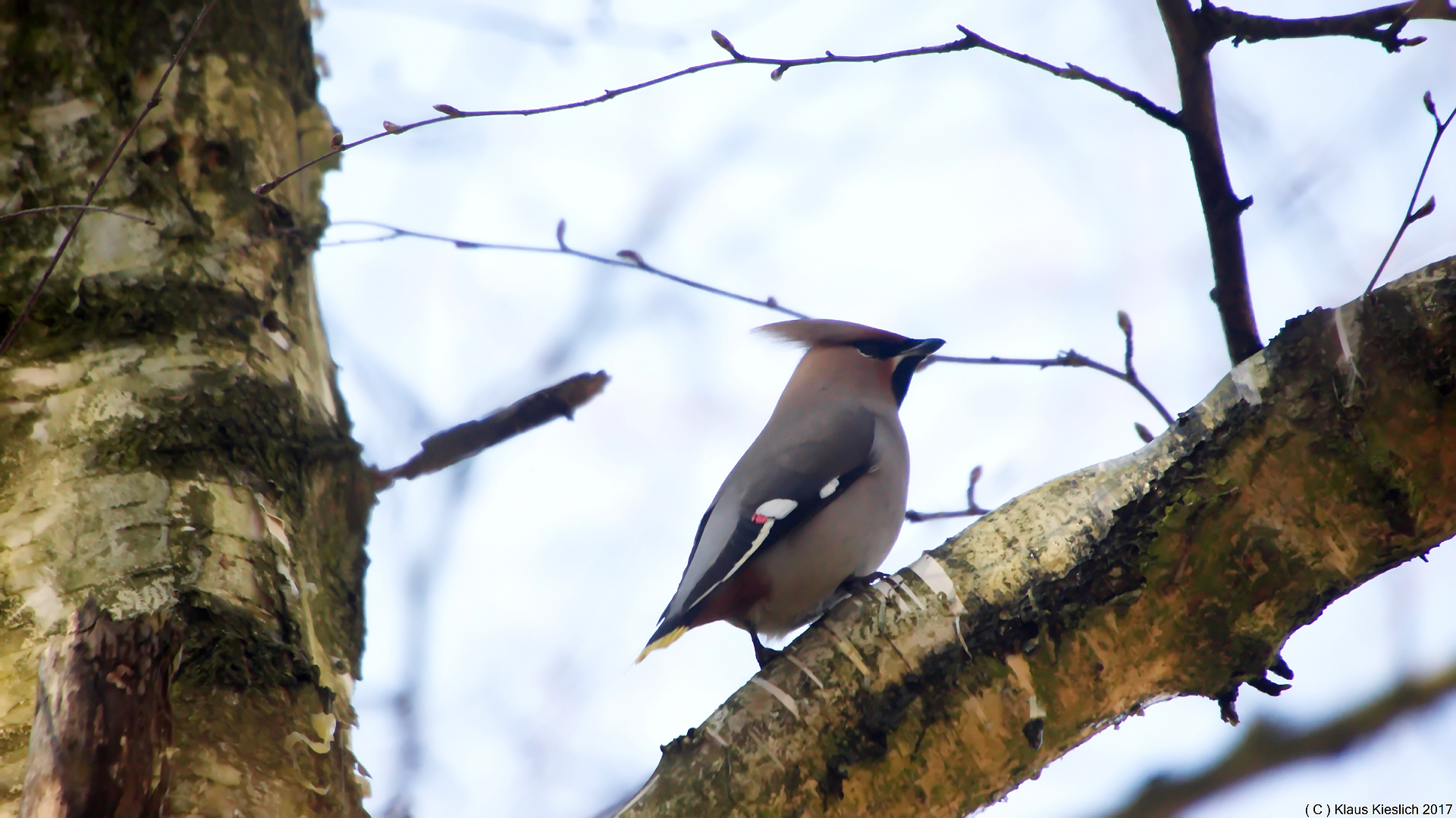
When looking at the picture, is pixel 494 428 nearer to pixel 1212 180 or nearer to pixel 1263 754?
pixel 1212 180

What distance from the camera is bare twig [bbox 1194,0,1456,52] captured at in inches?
75.0

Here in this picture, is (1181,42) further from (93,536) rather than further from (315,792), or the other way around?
(93,536)

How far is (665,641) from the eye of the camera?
2.88 meters

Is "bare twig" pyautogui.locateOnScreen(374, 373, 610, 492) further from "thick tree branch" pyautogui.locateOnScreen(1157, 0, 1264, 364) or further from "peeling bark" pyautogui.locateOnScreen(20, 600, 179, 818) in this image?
"thick tree branch" pyautogui.locateOnScreen(1157, 0, 1264, 364)

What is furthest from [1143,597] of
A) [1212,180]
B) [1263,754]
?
[1212,180]

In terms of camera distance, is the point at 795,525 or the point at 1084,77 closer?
the point at 1084,77

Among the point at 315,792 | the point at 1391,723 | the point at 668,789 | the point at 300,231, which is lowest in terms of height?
the point at 1391,723

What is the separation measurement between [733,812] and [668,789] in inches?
4.2

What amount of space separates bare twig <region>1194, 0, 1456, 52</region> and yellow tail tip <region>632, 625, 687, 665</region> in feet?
5.61

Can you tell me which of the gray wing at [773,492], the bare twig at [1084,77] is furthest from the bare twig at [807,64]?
the gray wing at [773,492]

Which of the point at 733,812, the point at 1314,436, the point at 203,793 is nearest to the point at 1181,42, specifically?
the point at 1314,436

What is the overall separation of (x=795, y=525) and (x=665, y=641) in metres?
0.54

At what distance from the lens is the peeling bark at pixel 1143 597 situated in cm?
181

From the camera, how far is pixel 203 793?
1.89 meters
